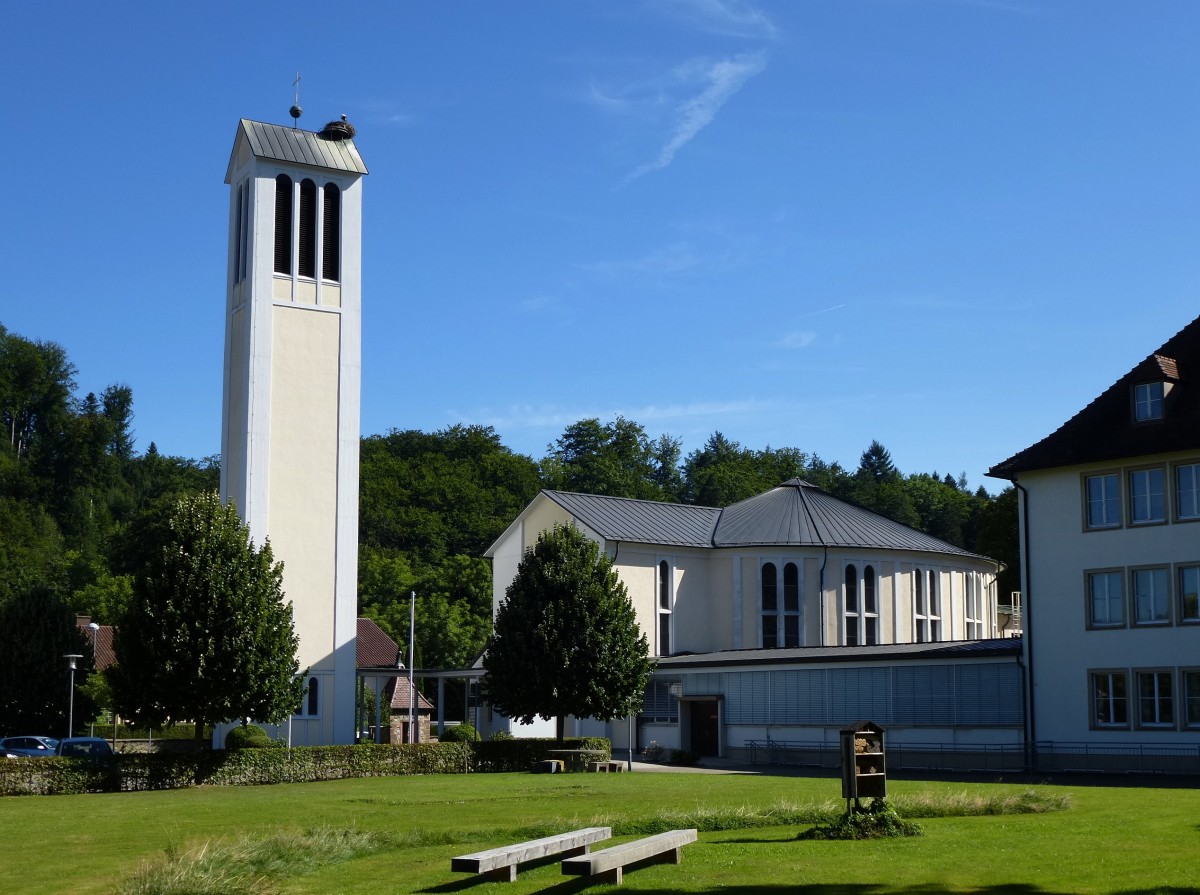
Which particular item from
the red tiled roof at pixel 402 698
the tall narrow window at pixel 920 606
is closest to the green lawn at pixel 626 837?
the tall narrow window at pixel 920 606

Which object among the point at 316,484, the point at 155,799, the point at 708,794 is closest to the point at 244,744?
the point at 316,484

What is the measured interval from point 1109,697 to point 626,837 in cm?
2552

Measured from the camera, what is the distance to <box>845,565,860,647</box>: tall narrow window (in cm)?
6312

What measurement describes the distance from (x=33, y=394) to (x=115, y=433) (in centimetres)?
699

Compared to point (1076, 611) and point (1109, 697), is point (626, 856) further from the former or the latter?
point (1076, 611)

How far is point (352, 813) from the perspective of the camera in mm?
25016

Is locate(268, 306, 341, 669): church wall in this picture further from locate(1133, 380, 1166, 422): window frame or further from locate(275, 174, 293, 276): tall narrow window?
locate(1133, 380, 1166, 422): window frame

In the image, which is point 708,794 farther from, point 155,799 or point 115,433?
point 115,433

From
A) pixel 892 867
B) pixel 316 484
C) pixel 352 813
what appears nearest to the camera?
pixel 892 867

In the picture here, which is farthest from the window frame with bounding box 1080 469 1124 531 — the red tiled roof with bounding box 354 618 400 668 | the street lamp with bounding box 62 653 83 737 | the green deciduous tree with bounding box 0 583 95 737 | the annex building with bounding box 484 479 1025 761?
the red tiled roof with bounding box 354 618 400 668

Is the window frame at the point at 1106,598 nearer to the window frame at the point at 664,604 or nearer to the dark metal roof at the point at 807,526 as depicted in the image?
the dark metal roof at the point at 807,526

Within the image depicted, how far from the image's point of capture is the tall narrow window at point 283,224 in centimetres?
4969

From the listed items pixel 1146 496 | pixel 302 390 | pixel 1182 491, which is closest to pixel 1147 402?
pixel 1146 496

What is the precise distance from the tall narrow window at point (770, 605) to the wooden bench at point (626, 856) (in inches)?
1805
